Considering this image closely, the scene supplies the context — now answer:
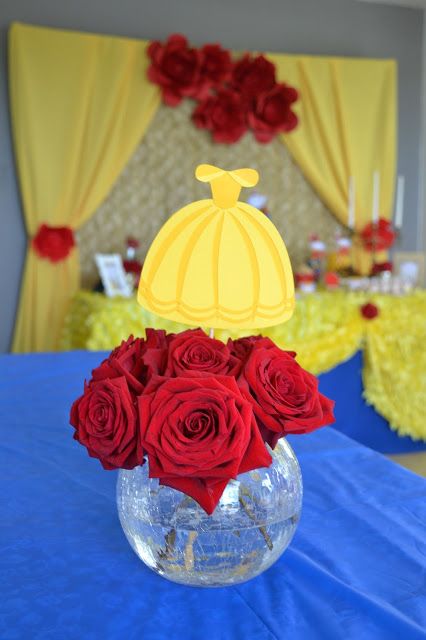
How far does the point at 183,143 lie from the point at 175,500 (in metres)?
3.83

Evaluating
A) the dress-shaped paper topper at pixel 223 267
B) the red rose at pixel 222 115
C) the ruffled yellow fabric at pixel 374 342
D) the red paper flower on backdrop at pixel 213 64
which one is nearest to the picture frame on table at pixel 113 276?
the ruffled yellow fabric at pixel 374 342

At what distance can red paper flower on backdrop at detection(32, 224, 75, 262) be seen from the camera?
3.93 metres

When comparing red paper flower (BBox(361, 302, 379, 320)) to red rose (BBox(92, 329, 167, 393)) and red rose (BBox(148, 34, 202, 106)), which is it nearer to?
red rose (BBox(148, 34, 202, 106))

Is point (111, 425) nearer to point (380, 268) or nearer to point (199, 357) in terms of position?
point (199, 357)

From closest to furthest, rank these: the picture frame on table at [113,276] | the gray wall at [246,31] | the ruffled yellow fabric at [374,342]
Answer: the ruffled yellow fabric at [374,342]
the picture frame on table at [113,276]
the gray wall at [246,31]

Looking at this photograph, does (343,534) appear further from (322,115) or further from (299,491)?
(322,115)

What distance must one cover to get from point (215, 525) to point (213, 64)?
387cm

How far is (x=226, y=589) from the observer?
0.74 meters

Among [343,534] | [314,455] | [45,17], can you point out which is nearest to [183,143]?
[45,17]

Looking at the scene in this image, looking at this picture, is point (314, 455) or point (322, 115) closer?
point (314, 455)

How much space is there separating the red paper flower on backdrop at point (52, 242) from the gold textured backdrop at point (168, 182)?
0.55 feet

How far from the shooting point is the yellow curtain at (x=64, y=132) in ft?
12.9

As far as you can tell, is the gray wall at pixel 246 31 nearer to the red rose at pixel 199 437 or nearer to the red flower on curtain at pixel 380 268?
the red flower on curtain at pixel 380 268

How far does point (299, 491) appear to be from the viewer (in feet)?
2.49
